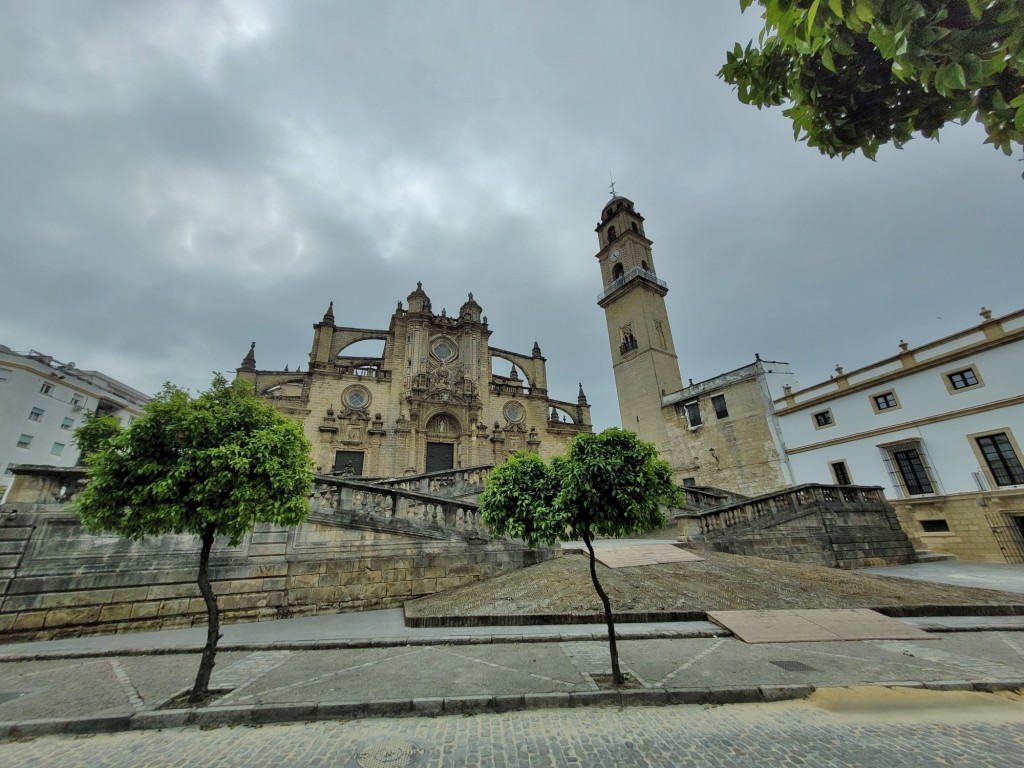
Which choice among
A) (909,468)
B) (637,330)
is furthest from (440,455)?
(909,468)

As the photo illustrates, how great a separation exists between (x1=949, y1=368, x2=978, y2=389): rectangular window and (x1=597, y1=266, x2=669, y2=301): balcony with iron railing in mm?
17386

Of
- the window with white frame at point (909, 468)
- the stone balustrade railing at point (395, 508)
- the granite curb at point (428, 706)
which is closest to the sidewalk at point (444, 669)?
the granite curb at point (428, 706)

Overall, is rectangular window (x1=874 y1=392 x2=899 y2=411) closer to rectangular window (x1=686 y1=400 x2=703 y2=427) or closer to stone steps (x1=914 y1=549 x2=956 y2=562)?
stone steps (x1=914 y1=549 x2=956 y2=562)

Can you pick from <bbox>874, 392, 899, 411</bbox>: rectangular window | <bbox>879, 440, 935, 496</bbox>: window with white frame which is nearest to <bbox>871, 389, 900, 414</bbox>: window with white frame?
<bbox>874, 392, 899, 411</bbox>: rectangular window

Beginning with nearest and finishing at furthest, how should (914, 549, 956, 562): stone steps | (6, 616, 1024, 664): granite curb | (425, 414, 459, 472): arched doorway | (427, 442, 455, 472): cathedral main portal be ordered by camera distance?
(6, 616, 1024, 664): granite curb < (914, 549, 956, 562): stone steps < (427, 442, 455, 472): cathedral main portal < (425, 414, 459, 472): arched doorway

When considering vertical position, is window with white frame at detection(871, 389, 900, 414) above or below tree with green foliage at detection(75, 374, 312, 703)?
above

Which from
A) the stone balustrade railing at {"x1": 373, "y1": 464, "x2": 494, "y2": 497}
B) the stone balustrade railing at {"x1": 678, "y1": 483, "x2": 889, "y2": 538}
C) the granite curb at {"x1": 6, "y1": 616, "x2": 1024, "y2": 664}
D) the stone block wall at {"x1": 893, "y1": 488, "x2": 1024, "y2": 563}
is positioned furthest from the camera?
the stone balustrade railing at {"x1": 373, "y1": 464, "x2": 494, "y2": 497}

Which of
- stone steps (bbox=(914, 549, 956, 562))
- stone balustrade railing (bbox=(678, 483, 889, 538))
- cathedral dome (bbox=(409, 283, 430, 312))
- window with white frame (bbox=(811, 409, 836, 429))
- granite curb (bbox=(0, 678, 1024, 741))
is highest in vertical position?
cathedral dome (bbox=(409, 283, 430, 312))

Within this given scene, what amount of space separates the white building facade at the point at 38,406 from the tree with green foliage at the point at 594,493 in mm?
34035

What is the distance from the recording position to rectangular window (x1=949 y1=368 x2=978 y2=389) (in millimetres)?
14708

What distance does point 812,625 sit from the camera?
6.15 metres

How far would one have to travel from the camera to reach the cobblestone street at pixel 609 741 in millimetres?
2930

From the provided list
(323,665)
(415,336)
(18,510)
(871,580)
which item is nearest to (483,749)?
(323,665)

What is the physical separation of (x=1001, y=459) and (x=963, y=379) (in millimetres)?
3120
